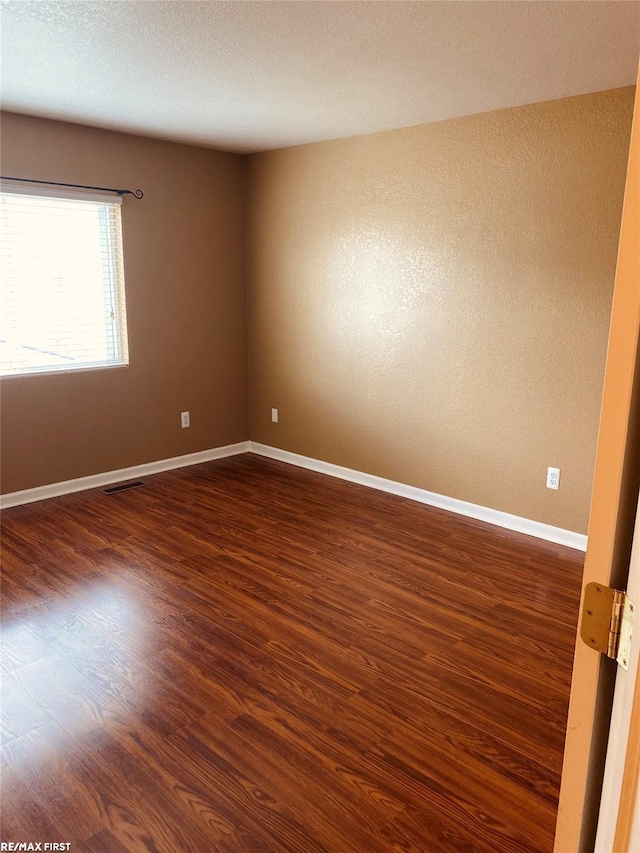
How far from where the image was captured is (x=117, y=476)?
4539mm

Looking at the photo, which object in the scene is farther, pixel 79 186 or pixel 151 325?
pixel 151 325

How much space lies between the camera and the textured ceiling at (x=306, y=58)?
2.23 m

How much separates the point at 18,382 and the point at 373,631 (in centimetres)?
273

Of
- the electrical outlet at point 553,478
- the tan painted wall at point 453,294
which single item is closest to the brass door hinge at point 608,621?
the tan painted wall at point 453,294

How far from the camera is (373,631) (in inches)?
104

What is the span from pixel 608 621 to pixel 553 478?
2.88 metres

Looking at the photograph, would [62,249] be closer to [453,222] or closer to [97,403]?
[97,403]

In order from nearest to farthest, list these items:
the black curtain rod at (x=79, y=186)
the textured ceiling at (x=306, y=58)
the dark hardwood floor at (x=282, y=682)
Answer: the dark hardwood floor at (x=282, y=682) → the textured ceiling at (x=306, y=58) → the black curtain rod at (x=79, y=186)

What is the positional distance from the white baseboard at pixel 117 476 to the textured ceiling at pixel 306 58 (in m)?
2.30

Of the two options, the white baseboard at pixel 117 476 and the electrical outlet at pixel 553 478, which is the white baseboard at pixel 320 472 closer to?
the white baseboard at pixel 117 476

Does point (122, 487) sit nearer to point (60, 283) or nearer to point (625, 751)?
point (60, 283)

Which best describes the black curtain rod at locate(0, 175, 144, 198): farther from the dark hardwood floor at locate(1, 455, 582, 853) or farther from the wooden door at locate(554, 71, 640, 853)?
the wooden door at locate(554, 71, 640, 853)

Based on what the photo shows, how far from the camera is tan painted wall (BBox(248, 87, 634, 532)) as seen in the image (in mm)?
3248

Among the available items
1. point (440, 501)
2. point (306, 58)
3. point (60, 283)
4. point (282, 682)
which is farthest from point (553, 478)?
point (60, 283)
